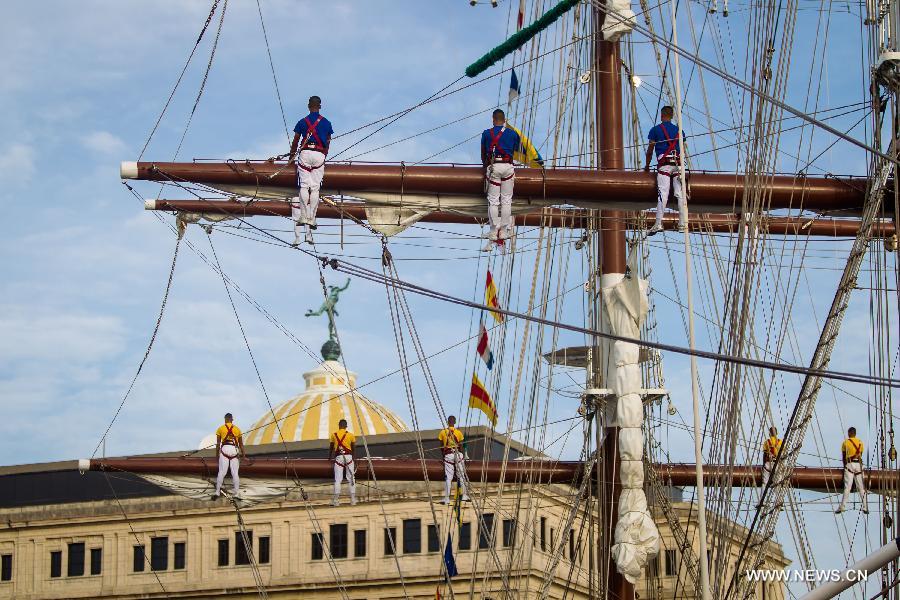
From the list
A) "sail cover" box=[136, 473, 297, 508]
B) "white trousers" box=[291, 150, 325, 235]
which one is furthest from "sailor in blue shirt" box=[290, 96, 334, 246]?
"sail cover" box=[136, 473, 297, 508]

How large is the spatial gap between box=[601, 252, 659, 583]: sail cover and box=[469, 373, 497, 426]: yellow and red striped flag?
3.33 metres

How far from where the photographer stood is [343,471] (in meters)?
31.9

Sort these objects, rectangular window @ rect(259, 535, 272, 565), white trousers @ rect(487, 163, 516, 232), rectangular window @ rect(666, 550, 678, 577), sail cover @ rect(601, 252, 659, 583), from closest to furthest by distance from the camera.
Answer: white trousers @ rect(487, 163, 516, 232) → sail cover @ rect(601, 252, 659, 583) → rectangular window @ rect(666, 550, 678, 577) → rectangular window @ rect(259, 535, 272, 565)

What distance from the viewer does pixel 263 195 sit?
2312 centimetres

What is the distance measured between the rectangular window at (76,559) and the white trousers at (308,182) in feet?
157

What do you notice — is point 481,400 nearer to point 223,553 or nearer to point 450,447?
point 450,447

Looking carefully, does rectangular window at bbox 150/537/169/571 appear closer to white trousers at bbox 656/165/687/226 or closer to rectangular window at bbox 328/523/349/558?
rectangular window at bbox 328/523/349/558

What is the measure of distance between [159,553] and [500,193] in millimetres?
47743

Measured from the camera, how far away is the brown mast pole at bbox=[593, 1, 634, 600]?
24594 millimetres

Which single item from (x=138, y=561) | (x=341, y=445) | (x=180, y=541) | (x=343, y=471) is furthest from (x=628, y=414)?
(x=138, y=561)

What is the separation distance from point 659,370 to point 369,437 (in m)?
37.7

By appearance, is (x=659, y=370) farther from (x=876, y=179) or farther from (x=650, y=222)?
(x=876, y=179)

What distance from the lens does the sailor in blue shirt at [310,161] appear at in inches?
875

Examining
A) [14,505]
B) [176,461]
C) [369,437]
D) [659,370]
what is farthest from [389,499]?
[659,370]
